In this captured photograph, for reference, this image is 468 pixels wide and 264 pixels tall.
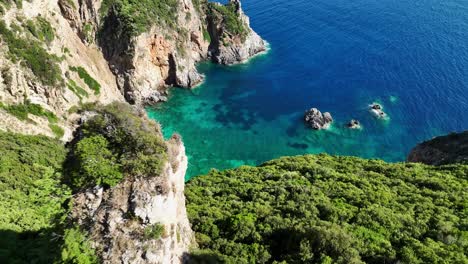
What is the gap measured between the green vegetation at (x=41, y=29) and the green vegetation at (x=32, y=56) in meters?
1.50

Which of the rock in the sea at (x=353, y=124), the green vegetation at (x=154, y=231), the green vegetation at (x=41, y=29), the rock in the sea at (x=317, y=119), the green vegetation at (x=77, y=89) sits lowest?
the rock in the sea at (x=353, y=124)

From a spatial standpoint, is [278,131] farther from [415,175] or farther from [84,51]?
[84,51]

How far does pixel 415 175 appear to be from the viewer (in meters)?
36.5

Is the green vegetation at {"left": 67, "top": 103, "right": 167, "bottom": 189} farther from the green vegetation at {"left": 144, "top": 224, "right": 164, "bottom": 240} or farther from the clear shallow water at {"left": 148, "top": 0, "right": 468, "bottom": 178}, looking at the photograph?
the clear shallow water at {"left": 148, "top": 0, "right": 468, "bottom": 178}

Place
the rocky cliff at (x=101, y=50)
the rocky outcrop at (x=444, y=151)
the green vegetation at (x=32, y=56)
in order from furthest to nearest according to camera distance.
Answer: the green vegetation at (x=32, y=56) → the rocky outcrop at (x=444, y=151) → the rocky cliff at (x=101, y=50)

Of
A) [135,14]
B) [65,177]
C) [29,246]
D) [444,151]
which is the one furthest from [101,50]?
[444,151]

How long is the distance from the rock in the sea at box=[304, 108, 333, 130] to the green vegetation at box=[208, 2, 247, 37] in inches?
1089

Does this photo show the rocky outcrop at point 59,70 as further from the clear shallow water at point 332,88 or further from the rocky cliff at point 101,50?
the clear shallow water at point 332,88

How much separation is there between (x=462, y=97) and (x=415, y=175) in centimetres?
4536

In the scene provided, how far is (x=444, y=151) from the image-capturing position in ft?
146

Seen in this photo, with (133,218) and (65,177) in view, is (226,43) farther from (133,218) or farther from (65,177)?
(133,218)

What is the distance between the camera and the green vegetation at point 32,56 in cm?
4250

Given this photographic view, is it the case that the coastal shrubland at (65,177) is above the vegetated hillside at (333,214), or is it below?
above

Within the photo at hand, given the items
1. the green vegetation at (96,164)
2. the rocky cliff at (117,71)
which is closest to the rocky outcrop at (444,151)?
the rocky cliff at (117,71)
